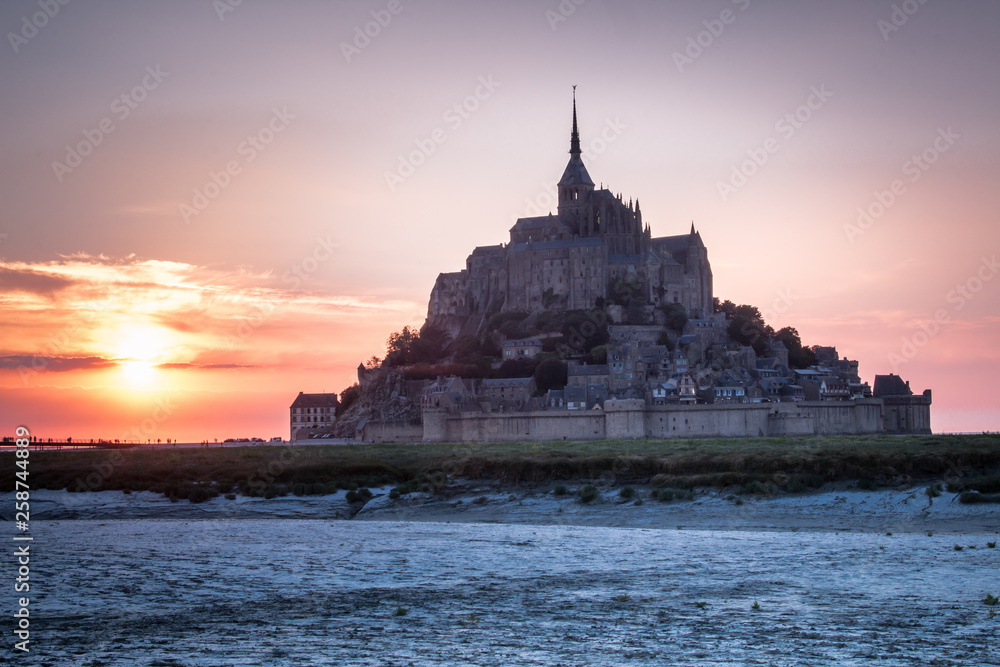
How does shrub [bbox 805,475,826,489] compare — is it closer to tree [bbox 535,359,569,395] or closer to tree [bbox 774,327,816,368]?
tree [bbox 535,359,569,395]

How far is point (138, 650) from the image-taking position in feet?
49.1

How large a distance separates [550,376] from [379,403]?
18.3 metres

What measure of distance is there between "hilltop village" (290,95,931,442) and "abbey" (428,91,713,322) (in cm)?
16

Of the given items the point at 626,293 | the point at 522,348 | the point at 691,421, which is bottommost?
the point at 691,421

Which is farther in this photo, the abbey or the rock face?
the abbey

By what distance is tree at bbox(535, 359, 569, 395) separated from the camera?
92312mm

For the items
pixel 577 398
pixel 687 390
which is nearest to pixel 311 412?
pixel 577 398

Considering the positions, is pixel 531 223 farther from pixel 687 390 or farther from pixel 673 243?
pixel 687 390

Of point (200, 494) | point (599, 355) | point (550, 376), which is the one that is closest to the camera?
point (200, 494)

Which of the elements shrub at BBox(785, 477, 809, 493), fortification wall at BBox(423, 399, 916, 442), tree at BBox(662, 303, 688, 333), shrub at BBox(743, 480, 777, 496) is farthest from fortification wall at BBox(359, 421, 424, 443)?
shrub at BBox(785, 477, 809, 493)

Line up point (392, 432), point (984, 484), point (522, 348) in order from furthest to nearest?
point (522, 348)
point (392, 432)
point (984, 484)

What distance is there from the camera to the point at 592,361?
321ft

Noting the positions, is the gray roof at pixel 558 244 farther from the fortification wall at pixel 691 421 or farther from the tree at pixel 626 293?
the fortification wall at pixel 691 421

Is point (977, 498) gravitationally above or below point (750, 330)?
below
